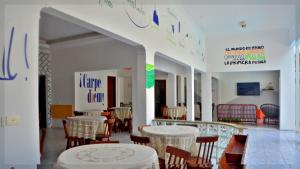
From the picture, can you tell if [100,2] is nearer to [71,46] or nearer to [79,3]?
[79,3]

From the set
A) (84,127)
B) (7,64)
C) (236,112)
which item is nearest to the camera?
(7,64)

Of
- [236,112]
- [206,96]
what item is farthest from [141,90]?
[236,112]

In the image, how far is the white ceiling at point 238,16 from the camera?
7.25m

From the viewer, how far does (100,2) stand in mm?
3693

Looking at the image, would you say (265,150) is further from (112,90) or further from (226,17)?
(112,90)

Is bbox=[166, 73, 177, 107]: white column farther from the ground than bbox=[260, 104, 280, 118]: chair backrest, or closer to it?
farther from the ground

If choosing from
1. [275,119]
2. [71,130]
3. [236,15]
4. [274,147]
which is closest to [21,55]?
[71,130]

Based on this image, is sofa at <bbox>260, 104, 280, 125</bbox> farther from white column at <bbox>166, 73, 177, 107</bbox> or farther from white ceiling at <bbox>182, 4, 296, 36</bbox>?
white column at <bbox>166, 73, 177, 107</bbox>

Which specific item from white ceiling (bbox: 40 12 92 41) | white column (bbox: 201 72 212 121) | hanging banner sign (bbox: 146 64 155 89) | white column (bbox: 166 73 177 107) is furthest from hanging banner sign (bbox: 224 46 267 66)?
white ceiling (bbox: 40 12 92 41)

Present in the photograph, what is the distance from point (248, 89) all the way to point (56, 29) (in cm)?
1011

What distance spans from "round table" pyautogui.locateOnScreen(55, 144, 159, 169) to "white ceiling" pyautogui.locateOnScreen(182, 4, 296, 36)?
5682 millimetres

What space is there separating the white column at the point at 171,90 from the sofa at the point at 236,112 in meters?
2.61

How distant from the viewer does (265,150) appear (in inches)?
246

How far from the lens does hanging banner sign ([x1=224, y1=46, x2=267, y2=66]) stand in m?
10.2
